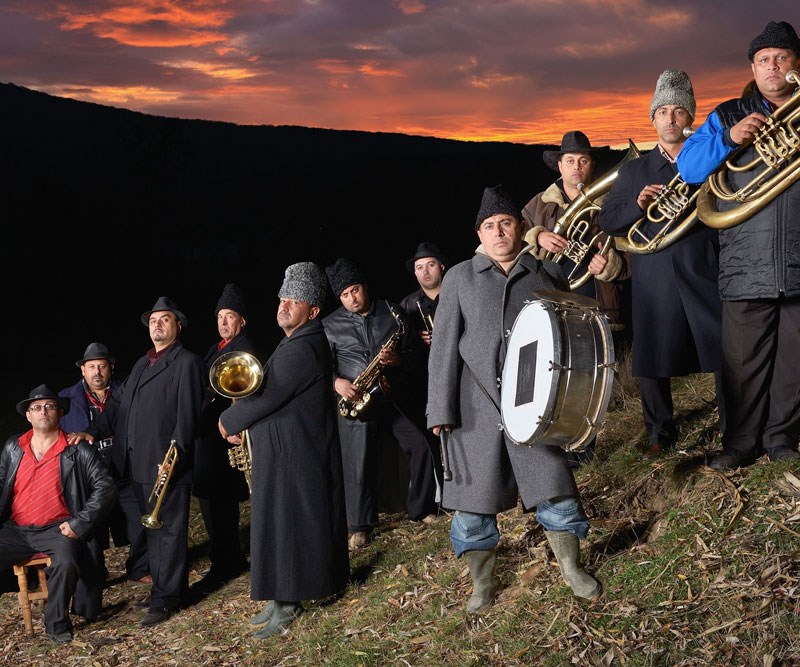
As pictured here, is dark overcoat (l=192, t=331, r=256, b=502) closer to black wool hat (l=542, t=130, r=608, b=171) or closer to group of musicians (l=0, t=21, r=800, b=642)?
group of musicians (l=0, t=21, r=800, b=642)

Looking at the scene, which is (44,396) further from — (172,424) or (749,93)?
(749,93)

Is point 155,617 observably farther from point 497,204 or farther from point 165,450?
point 497,204

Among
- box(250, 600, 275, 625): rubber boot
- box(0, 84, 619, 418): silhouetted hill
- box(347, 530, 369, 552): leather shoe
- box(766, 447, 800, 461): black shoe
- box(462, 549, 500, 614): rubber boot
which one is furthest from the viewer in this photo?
box(0, 84, 619, 418): silhouetted hill

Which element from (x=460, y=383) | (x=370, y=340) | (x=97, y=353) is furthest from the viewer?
(x=97, y=353)

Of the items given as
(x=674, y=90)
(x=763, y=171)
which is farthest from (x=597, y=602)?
(x=674, y=90)

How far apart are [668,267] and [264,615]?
136 inches

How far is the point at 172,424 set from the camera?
24.6ft

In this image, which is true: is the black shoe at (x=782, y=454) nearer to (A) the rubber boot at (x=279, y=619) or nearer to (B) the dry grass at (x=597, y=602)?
(B) the dry grass at (x=597, y=602)

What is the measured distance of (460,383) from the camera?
5.26 metres

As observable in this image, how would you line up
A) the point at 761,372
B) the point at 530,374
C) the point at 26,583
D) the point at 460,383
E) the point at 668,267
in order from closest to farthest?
the point at 530,374 < the point at 460,383 < the point at 761,372 < the point at 668,267 < the point at 26,583

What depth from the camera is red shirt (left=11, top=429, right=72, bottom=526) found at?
7.62 m

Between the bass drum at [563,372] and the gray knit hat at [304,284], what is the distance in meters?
2.11

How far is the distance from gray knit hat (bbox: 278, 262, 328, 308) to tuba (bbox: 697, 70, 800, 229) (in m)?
2.44

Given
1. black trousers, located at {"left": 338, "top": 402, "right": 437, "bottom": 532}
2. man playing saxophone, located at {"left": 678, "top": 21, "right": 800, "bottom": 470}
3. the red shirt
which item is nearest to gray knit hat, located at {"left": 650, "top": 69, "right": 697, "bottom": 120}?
man playing saxophone, located at {"left": 678, "top": 21, "right": 800, "bottom": 470}
